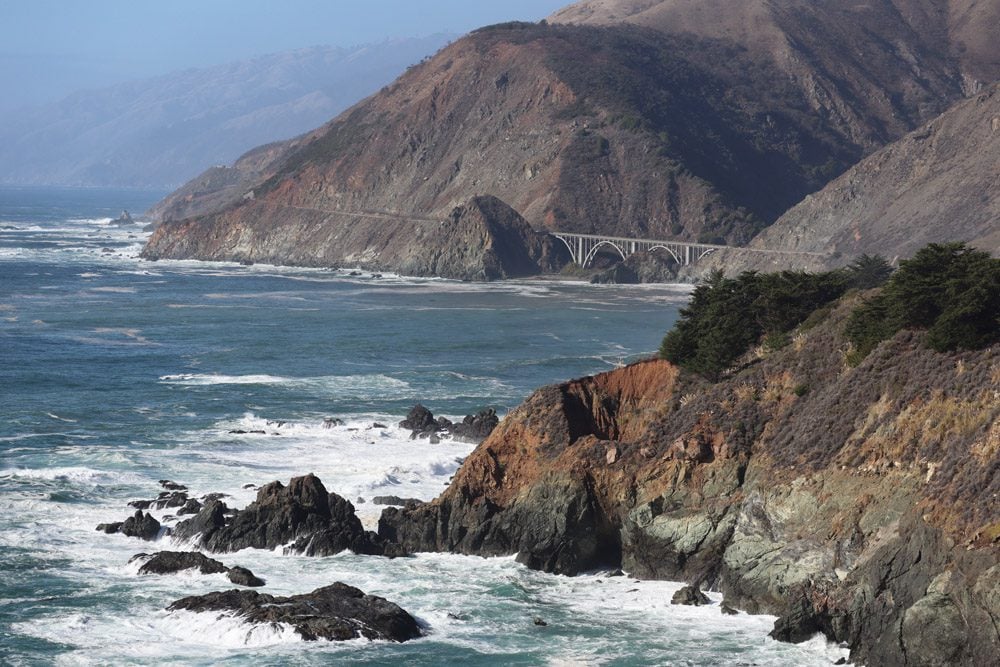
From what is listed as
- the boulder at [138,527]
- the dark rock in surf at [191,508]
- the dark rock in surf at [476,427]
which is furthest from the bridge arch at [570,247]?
the boulder at [138,527]

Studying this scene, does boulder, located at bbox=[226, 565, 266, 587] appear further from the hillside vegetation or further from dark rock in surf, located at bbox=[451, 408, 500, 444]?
dark rock in surf, located at bbox=[451, 408, 500, 444]

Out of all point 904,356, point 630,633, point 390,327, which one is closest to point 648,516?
point 630,633

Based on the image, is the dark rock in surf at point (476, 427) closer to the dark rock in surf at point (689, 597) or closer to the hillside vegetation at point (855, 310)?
the hillside vegetation at point (855, 310)

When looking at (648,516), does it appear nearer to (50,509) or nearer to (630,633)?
(630,633)

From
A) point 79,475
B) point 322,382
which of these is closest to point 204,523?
point 79,475

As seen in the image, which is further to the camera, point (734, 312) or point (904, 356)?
point (734, 312)
